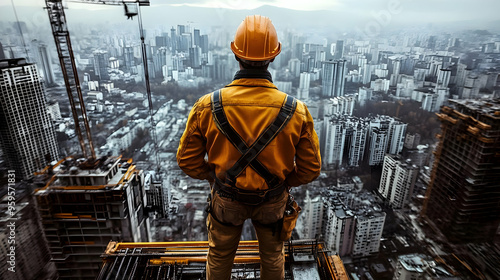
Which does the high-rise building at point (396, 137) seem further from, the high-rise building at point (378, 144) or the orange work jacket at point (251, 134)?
the orange work jacket at point (251, 134)

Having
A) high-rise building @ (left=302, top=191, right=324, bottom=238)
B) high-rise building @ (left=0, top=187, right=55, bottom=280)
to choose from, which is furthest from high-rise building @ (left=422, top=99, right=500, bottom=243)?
high-rise building @ (left=0, top=187, right=55, bottom=280)

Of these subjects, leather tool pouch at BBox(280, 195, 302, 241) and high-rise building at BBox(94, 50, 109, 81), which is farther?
high-rise building at BBox(94, 50, 109, 81)

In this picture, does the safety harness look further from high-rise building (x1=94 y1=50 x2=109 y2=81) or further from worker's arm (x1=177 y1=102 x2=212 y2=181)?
high-rise building (x1=94 y1=50 x2=109 y2=81)

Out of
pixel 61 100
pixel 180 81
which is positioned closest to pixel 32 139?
pixel 61 100

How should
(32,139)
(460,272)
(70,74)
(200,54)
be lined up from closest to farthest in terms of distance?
(460,272), (32,139), (70,74), (200,54)

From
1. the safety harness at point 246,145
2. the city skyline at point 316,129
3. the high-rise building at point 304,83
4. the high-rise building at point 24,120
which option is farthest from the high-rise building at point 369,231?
the high-rise building at point 24,120

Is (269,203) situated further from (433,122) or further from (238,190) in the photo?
(433,122)
